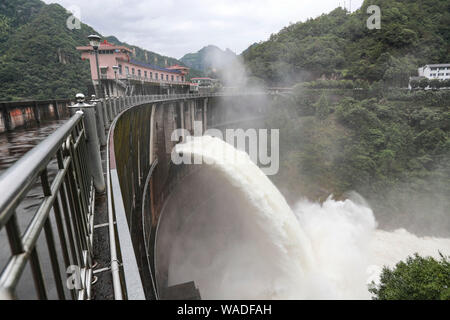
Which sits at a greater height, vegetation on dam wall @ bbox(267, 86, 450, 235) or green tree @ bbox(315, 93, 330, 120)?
green tree @ bbox(315, 93, 330, 120)

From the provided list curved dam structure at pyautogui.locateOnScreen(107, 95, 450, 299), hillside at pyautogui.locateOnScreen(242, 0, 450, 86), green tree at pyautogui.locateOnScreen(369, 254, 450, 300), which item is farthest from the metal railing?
hillside at pyautogui.locateOnScreen(242, 0, 450, 86)

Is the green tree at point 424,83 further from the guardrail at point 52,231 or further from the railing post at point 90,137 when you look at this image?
the guardrail at point 52,231

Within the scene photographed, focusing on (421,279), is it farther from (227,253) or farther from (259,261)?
(227,253)

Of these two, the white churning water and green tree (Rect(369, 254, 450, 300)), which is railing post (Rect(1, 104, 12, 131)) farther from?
green tree (Rect(369, 254, 450, 300))

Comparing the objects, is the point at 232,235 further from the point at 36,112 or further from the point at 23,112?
the point at 23,112

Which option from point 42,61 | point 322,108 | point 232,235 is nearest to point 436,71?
point 322,108
